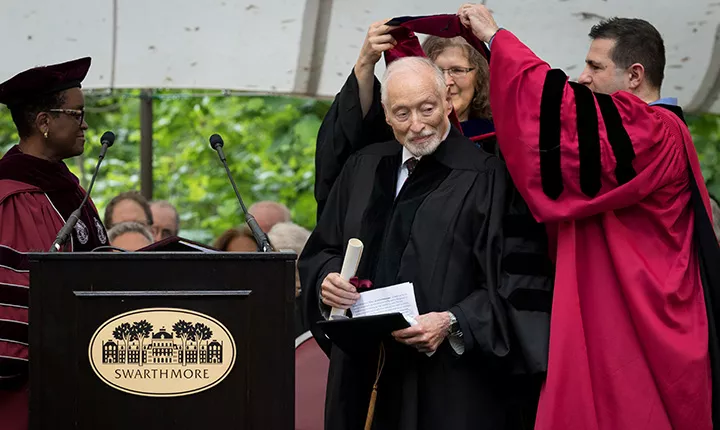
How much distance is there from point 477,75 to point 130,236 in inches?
99.4

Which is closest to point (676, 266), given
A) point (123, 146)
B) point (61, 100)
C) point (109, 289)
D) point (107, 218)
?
point (109, 289)

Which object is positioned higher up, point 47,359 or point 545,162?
point 545,162

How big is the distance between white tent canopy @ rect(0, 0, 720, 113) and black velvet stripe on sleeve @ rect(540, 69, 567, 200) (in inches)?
102

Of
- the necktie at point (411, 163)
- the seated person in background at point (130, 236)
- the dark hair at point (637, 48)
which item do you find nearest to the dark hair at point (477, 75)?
the dark hair at point (637, 48)

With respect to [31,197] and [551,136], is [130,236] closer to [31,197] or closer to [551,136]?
[31,197]

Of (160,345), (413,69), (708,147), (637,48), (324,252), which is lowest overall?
(160,345)

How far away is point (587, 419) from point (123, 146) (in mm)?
10521

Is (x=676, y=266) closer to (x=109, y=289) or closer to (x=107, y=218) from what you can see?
(x=109, y=289)

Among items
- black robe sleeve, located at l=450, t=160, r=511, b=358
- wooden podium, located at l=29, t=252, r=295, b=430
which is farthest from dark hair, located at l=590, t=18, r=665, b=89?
wooden podium, located at l=29, t=252, r=295, b=430

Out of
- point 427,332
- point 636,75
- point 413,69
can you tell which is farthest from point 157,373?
point 636,75

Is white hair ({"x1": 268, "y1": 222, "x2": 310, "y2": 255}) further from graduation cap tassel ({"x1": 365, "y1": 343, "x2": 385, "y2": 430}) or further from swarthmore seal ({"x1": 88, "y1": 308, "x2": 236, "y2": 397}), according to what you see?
swarthmore seal ({"x1": 88, "y1": 308, "x2": 236, "y2": 397})

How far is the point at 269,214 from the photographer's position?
25.3ft

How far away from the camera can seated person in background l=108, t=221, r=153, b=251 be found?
6183 mm

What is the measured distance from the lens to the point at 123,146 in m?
13.5
